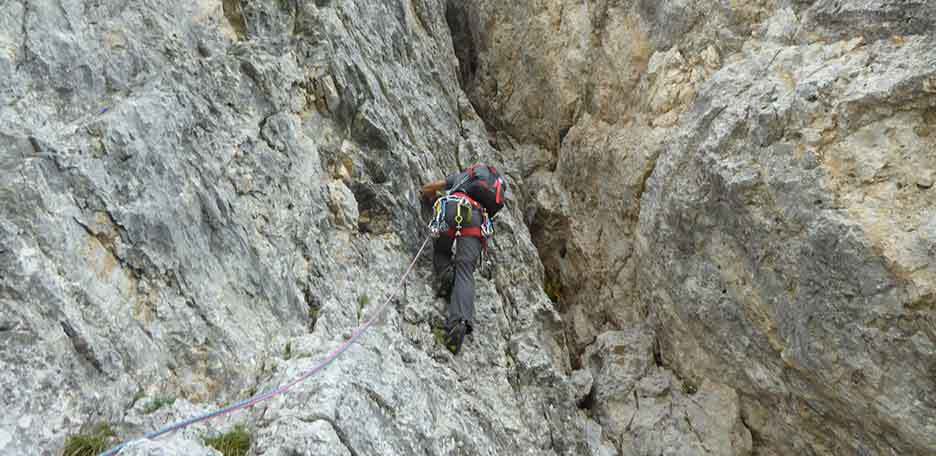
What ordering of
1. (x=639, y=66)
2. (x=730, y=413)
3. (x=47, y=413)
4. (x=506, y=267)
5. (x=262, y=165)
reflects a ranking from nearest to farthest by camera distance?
(x=47, y=413) < (x=262, y=165) < (x=730, y=413) < (x=506, y=267) < (x=639, y=66)

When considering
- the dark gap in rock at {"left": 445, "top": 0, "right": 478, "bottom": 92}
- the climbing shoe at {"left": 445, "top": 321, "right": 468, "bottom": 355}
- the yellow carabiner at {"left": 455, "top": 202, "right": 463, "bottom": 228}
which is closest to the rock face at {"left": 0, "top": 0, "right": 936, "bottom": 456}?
the climbing shoe at {"left": 445, "top": 321, "right": 468, "bottom": 355}

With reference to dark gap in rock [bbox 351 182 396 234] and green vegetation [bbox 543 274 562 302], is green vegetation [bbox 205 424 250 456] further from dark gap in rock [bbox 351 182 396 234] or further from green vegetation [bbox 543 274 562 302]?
green vegetation [bbox 543 274 562 302]

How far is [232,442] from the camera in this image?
164 inches

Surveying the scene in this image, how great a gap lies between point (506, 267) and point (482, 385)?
2.34 meters

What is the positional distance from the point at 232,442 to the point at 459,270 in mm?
3555

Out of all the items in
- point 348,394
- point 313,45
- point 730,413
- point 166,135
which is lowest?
point 730,413

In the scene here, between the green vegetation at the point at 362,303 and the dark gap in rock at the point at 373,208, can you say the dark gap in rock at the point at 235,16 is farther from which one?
the green vegetation at the point at 362,303

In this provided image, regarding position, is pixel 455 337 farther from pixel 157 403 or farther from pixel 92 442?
pixel 92 442

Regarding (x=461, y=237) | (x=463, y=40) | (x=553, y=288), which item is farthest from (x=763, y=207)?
(x=463, y=40)

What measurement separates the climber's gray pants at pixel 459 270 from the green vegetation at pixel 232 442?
300cm

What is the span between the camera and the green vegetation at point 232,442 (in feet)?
13.5

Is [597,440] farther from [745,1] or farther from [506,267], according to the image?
[745,1]

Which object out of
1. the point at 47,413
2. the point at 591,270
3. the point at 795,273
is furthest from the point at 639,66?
the point at 47,413

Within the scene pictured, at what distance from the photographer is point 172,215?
508 cm
